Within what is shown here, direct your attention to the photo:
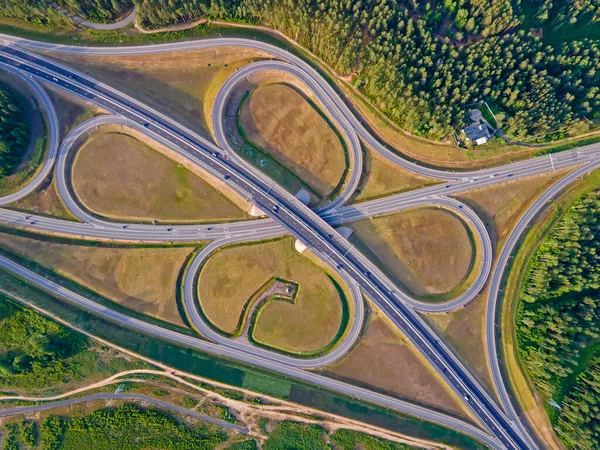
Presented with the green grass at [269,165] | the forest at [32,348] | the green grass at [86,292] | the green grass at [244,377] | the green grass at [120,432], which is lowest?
the green grass at [120,432]

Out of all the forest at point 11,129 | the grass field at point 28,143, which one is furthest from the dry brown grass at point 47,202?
the forest at point 11,129

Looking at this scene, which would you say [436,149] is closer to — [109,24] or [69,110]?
[109,24]

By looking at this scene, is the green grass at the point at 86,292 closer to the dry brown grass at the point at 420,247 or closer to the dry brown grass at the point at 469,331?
the dry brown grass at the point at 420,247

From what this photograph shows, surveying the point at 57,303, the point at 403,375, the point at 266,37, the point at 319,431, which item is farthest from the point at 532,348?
the point at 57,303

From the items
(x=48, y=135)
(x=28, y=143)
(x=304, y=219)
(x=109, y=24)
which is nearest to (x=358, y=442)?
(x=304, y=219)

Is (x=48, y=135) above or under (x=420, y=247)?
under

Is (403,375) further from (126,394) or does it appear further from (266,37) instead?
(266,37)
